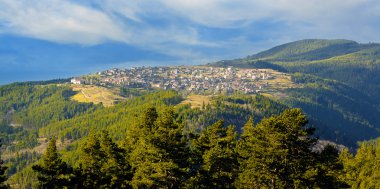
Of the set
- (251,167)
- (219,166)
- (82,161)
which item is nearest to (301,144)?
(251,167)

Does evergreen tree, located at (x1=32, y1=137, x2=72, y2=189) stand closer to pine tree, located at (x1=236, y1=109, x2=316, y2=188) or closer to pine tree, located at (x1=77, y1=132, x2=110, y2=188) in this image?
pine tree, located at (x1=77, y1=132, x2=110, y2=188)

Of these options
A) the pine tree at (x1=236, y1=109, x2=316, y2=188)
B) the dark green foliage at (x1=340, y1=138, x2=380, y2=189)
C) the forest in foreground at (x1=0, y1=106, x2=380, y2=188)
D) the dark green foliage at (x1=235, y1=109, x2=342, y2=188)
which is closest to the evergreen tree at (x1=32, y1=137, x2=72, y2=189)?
the forest in foreground at (x1=0, y1=106, x2=380, y2=188)

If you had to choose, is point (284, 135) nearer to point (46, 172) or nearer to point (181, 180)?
point (181, 180)

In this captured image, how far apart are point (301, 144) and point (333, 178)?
8.51 metres

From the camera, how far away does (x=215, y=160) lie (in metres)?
54.1

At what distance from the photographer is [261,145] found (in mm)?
49000

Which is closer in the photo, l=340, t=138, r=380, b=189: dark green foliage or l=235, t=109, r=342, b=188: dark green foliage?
l=235, t=109, r=342, b=188: dark green foliage

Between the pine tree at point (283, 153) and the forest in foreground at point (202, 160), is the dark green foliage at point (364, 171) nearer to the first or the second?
the forest in foreground at point (202, 160)

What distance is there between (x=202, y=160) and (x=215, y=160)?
286 centimetres

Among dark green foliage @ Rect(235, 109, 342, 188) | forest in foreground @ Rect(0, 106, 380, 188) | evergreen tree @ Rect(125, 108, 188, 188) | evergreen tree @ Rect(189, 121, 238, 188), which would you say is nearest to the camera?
dark green foliage @ Rect(235, 109, 342, 188)

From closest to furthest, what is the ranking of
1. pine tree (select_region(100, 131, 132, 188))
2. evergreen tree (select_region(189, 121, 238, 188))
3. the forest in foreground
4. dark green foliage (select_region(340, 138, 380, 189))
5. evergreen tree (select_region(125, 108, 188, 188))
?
the forest in foreground → evergreen tree (select_region(125, 108, 188, 188)) → evergreen tree (select_region(189, 121, 238, 188)) → pine tree (select_region(100, 131, 132, 188)) → dark green foliage (select_region(340, 138, 380, 189))

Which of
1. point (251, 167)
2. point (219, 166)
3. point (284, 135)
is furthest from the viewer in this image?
point (219, 166)

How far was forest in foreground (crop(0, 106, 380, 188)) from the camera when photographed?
48656 millimetres

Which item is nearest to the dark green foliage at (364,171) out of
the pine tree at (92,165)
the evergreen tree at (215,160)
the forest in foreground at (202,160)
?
the forest in foreground at (202,160)
